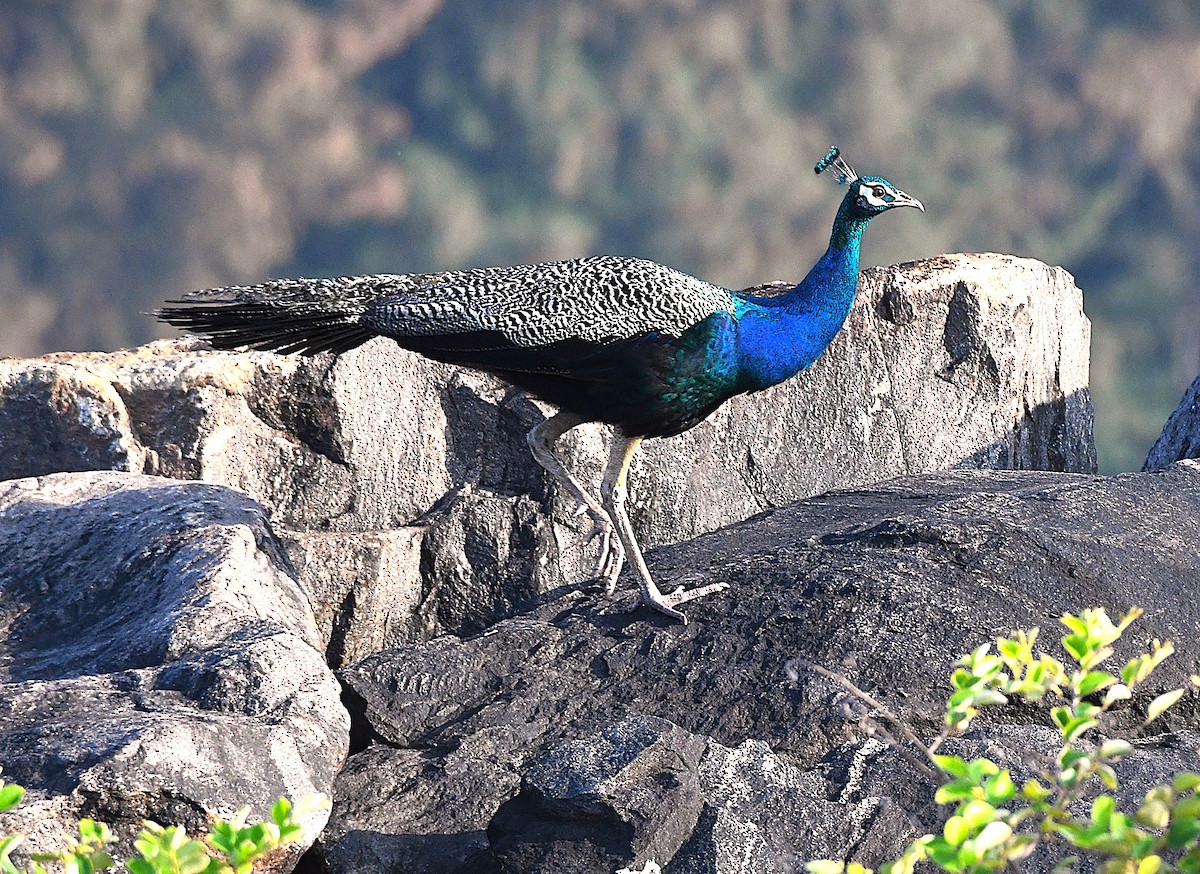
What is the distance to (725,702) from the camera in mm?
3230

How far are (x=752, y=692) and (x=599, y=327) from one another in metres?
1.11

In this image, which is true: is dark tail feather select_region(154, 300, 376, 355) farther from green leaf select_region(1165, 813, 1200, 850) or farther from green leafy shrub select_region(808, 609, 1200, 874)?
green leaf select_region(1165, 813, 1200, 850)

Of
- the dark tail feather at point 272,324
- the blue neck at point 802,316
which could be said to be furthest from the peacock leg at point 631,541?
the dark tail feather at point 272,324

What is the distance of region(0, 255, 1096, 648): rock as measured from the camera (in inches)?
174

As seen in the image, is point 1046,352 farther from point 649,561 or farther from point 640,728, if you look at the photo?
point 640,728

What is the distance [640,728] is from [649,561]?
1453 mm

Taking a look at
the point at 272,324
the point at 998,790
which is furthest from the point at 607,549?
the point at 998,790

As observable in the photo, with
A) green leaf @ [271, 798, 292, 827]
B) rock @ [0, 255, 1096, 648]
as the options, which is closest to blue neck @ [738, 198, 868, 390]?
rock @ [0, 255, 1096, 648]

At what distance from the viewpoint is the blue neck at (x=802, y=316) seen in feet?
12.7

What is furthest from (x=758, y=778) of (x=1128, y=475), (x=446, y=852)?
(x=1128, y=475)

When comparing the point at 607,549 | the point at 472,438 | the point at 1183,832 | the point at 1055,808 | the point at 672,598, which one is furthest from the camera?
the point at 472,438

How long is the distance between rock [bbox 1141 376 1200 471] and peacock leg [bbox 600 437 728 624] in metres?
2.26

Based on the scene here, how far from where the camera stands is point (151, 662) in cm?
321

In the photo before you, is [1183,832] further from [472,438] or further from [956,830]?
[472,438]
